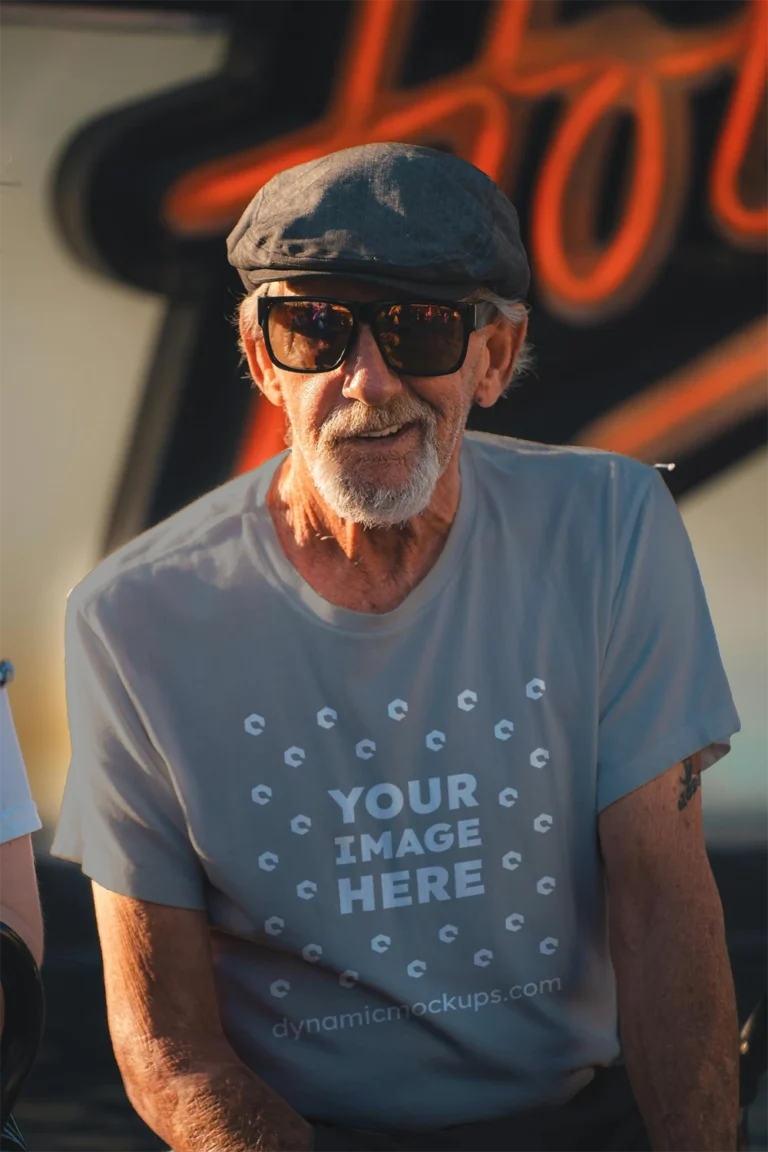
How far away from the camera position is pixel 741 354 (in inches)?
111

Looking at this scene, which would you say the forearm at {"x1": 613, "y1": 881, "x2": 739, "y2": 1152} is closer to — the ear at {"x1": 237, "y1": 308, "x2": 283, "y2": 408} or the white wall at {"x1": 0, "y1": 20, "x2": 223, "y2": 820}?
the ear at {"x1": 237, "y1": 308, "x2": 283, "y2": 408}

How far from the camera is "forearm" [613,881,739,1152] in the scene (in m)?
1.67

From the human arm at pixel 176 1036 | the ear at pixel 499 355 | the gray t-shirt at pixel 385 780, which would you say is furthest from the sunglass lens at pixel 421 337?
the human arm at pixel 176 1036

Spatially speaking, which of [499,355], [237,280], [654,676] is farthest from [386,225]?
[237,280]

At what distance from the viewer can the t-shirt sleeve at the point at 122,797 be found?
1658 mm

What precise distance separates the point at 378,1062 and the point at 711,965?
1.39ft

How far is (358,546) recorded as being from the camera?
1.76 m


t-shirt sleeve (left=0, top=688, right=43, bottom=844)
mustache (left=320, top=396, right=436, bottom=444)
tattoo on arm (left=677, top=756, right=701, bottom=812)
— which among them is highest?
mustache (left=320, top=396, right=436, bottom=444)

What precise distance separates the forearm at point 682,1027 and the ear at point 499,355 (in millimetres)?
685

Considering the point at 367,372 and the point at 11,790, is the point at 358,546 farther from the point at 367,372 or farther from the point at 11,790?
the point at 11,790

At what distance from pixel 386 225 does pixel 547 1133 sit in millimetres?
1108

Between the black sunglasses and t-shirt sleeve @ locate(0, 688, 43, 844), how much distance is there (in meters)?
0.56

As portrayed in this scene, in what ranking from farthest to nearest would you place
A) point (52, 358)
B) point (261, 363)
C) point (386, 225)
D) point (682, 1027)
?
point (52, 358)
point (261, 363)
point (682, 1027)
point (386, 225)

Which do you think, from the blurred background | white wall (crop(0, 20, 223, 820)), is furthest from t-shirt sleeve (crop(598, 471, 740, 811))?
white wall (crop(0, 20, 223, 820))
